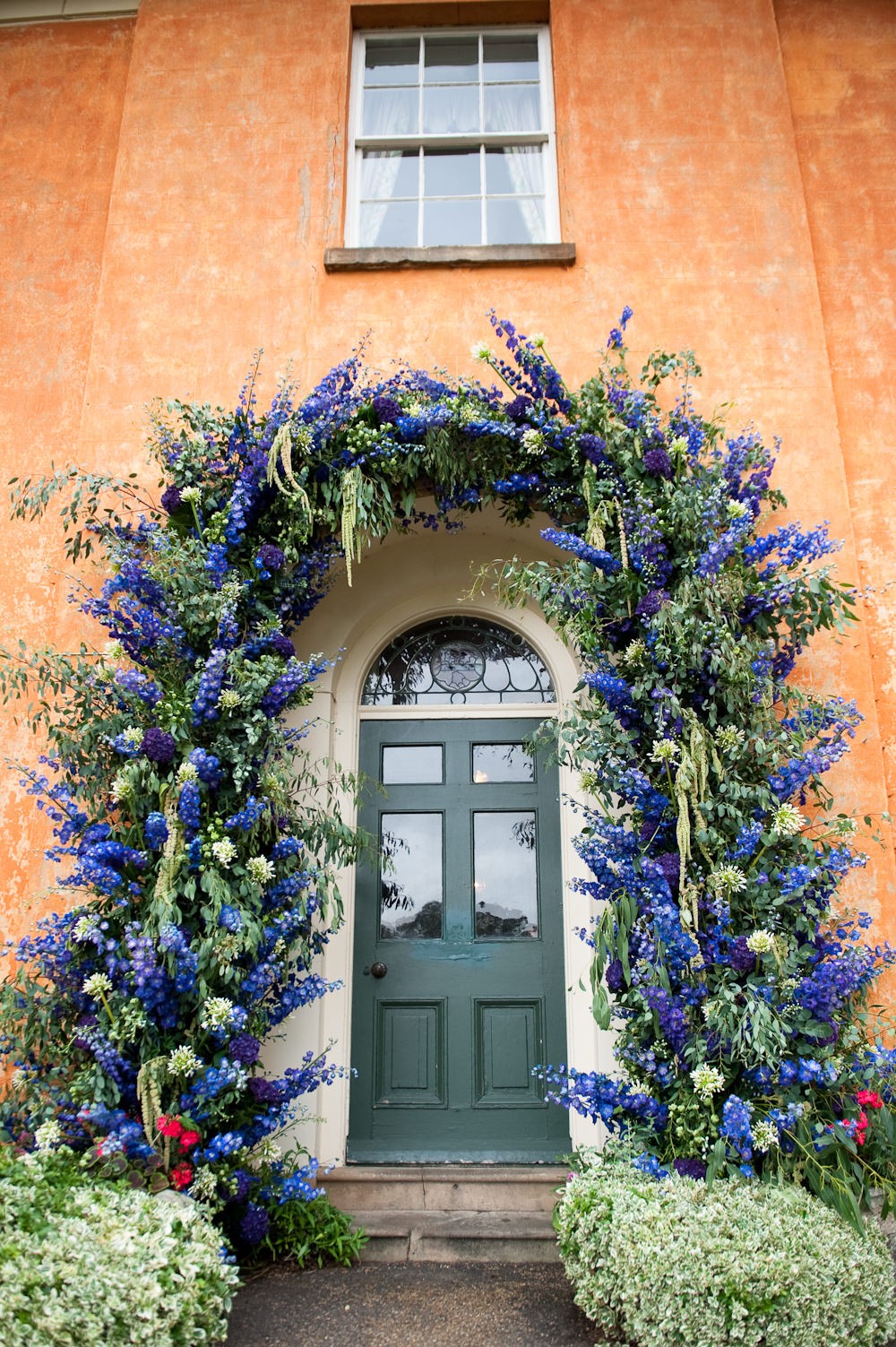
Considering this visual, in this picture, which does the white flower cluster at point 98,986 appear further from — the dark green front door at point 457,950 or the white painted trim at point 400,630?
the dark green front door at point 457,950

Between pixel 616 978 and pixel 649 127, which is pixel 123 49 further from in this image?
pixel 616 978

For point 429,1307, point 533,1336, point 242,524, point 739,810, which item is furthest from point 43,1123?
point 739,810

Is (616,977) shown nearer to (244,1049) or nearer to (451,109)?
(244,1049)

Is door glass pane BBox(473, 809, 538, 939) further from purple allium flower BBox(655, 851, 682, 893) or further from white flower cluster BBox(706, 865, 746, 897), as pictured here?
white flower cluster BBox(706, 865, 746, 897)

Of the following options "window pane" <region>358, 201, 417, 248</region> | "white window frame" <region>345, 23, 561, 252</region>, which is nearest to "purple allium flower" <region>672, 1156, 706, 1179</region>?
"white window frame" <region>345, 23, 561, 252</region>

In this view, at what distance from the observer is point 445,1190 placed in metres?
3.78

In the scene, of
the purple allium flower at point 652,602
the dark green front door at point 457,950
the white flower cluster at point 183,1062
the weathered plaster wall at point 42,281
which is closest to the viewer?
the white flower cluster at point 183,1062

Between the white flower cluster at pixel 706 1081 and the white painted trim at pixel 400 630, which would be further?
the white painted trim at pixel 400 630

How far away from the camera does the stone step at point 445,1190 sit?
375cm

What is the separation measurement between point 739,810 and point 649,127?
144 inches

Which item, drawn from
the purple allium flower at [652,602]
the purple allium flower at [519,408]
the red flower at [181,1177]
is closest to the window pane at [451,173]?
the purple allium flower at [519,408]

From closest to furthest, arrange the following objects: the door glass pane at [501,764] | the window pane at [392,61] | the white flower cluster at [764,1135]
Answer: the white flower cluster at [764,1135]
the door glass pane at [501,764]
the window pane at [392,61]

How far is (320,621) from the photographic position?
4715 millimetres

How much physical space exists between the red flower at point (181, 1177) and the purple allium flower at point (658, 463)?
119 inches
